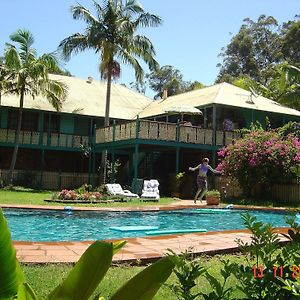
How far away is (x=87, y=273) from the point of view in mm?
1314

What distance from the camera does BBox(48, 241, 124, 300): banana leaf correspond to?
131 cm

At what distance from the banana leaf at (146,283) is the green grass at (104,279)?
93.9 inches

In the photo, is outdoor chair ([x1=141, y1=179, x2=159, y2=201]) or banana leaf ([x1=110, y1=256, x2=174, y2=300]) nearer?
banana leaf ([x1=110, y1=256, x2=174, y2=300])

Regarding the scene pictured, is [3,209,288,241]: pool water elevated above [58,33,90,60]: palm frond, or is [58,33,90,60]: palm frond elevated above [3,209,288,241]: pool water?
[58,33,90,60]: palm frond

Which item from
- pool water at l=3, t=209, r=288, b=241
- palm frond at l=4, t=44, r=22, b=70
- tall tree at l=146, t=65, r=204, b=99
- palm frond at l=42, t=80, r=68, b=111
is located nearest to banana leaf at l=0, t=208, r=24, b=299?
pool water at l=3, t=209, r=288, b=241

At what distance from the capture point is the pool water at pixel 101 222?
9.57m

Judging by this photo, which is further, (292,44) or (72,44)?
(292,44)

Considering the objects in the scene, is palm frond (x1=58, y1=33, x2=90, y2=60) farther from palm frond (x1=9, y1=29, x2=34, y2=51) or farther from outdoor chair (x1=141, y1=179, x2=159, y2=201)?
outdoor chair (x1=141, y1=179, x2=159, y2=201)

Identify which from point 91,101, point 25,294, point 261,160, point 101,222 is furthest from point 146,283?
point 91,101

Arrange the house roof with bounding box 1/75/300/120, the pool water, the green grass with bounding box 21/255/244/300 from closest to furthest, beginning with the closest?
the green grass with bounding box 21/255/244/300, the pool water, the house roof with bounding box 1/75/300/120

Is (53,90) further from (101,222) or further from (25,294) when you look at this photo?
(25,294)

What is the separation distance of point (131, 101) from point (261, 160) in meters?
14.9

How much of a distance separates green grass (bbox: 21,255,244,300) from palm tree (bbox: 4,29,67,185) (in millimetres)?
18484

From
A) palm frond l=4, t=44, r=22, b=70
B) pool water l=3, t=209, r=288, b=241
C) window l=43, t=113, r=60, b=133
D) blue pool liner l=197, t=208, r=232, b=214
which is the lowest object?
pool water l=3, t=209, r=288, b=241
